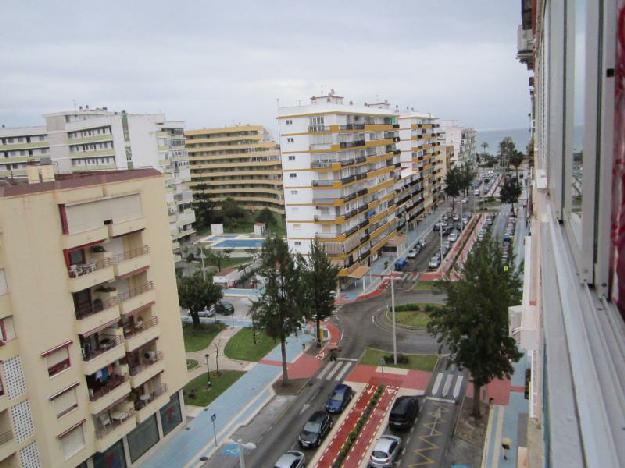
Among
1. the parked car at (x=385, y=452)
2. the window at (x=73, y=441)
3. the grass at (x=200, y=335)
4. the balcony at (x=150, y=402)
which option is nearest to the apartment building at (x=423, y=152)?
the grass at (x=200, y=335)

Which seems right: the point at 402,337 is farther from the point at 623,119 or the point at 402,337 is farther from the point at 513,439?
the point at 623,119

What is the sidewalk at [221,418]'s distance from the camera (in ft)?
58.0

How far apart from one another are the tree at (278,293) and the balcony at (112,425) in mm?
6552

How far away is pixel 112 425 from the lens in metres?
16.0

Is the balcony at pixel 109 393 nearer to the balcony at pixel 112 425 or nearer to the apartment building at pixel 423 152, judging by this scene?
the balcony at pixel 112 425

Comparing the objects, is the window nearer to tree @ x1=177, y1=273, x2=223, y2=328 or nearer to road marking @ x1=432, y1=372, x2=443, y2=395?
road marking @ x1=432, y1=372, x2=443, y2=395

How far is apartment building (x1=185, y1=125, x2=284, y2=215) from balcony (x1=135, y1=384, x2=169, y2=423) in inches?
1878

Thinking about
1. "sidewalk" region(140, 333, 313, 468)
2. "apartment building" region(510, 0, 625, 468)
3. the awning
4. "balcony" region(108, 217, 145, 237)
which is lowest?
"sidewalk" region(140, 333, 313, 468)

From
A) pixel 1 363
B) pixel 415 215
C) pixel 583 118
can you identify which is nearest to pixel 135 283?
pixel 1 363

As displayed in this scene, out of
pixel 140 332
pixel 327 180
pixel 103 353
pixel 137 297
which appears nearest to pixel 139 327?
pixel 140 332

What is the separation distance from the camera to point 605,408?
3.89ft

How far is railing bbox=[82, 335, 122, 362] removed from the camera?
594 inches

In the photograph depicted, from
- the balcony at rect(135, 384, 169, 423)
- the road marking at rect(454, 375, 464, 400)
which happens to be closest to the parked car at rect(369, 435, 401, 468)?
the road marking at rect(454, 375, 464, 400)

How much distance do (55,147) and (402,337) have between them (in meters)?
35.9
